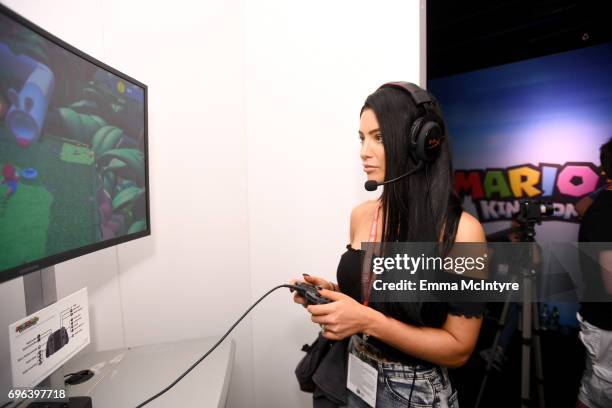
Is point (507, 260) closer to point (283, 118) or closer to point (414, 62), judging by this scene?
point (414, 62)

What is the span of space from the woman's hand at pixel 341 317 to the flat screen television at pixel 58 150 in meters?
0.63

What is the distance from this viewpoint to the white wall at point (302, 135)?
1273 mm

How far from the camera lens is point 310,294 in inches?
32.9

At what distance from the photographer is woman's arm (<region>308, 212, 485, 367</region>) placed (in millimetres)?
783

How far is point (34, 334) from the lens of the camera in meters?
0.64

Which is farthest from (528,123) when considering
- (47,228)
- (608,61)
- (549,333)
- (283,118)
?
(47,228)

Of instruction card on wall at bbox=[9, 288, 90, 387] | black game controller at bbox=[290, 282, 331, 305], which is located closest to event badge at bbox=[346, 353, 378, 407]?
black game controller at bbox=[290, 282, 331, 305]

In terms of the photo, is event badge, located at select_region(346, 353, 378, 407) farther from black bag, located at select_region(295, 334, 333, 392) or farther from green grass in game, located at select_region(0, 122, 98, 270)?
green grass in game, located at select_region(0, 122, 98, 270)

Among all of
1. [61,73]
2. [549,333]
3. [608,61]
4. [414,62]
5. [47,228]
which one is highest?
[608,61]

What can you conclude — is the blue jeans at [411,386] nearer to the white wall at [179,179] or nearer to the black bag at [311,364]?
the black bag at [311,364]

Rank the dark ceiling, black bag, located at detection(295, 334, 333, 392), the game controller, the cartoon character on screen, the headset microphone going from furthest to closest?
the dark ceiling, black bag, located at detection(295, 334, 333, 392), the headset microphone, the game controller, the cartoon character on screen

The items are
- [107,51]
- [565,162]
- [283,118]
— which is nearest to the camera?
[107,51]

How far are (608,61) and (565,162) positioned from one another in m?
0.92

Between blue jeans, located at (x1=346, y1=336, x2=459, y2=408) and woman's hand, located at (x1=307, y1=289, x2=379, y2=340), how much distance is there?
186 millimetres
